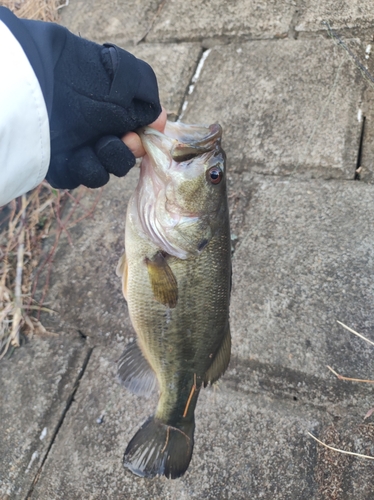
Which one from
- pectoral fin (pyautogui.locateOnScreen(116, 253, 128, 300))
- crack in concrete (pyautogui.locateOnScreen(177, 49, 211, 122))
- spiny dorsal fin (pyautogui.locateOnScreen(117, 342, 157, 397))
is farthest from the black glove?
crack in concrete (pyautogui.locateOnScreen(177, 49, 211, 122))

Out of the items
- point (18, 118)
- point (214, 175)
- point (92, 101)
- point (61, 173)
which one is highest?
point (18, 118)

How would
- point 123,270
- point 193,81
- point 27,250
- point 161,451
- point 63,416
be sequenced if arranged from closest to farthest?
1. point 161,451
2. point 123,270
3. point 63,416
4. point 27,250
5. point 193,81

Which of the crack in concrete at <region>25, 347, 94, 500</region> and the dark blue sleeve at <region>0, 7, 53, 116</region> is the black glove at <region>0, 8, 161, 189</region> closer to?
the dark blue sleeve at <region>0, 7, 53, 116</region>

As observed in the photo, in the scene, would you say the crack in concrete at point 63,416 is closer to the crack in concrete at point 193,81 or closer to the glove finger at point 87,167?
the glove finger at point 87,167

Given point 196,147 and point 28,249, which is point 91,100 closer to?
point 196,147

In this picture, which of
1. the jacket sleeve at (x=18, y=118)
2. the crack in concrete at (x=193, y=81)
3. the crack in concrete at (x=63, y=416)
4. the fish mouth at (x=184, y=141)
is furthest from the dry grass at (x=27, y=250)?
the fish mouth at (x=184, y=141)

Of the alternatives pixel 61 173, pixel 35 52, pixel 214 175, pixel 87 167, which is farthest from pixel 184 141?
pixel 35 52
